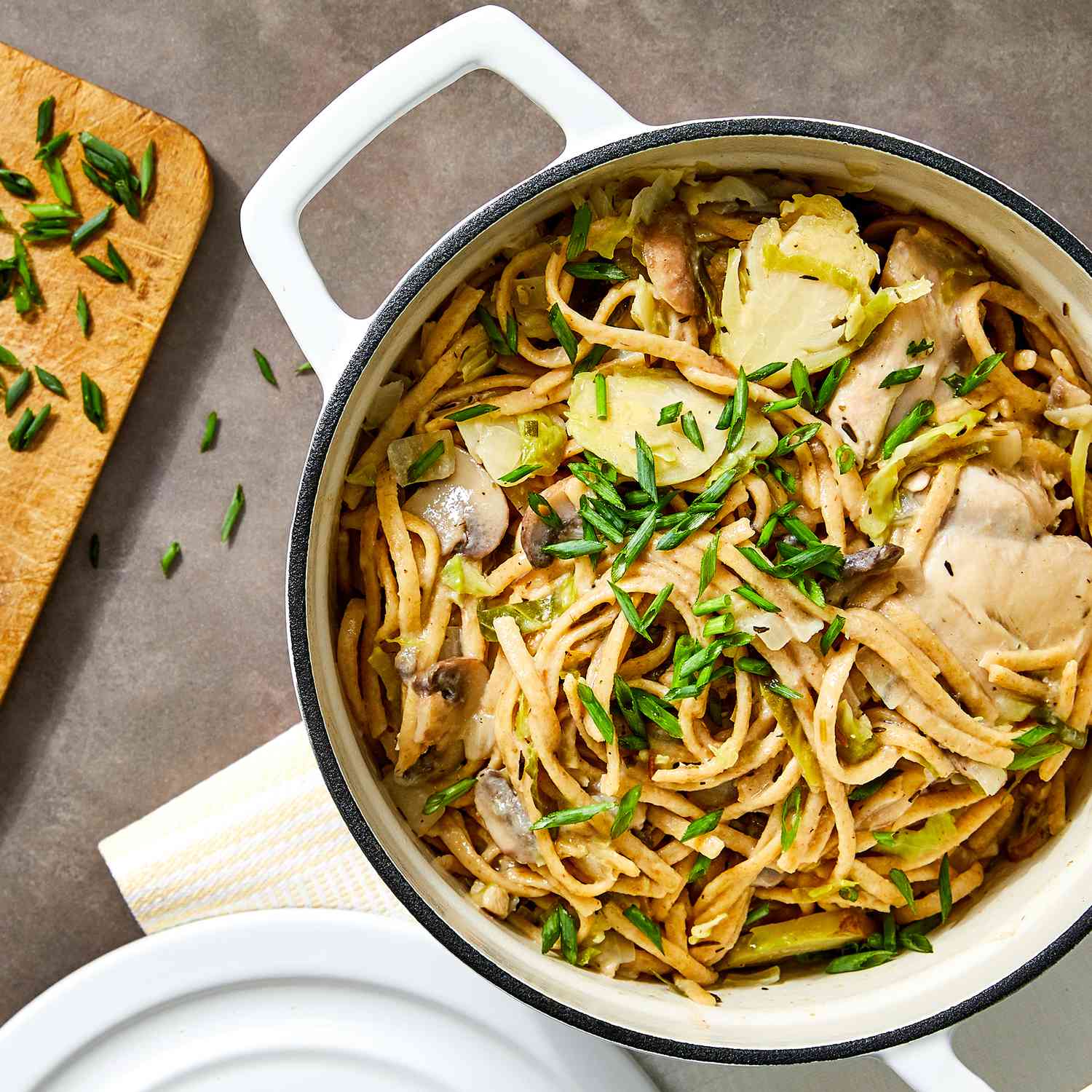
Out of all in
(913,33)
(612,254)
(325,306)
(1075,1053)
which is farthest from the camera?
(913,33)

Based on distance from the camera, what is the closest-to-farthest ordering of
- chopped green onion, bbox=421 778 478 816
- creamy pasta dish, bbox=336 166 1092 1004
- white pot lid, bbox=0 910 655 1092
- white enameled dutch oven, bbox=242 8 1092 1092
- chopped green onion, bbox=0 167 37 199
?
white enameled dutch oven, bbox=242 8 1092 1092 < creamy pasta dish, bbox=336 166 1092 1004 < chopped green onion, bbox=421 778 478 816 < white pot lid, bbox=0 910 655 1092 < chopped green onion, bbox=0 167 37 199

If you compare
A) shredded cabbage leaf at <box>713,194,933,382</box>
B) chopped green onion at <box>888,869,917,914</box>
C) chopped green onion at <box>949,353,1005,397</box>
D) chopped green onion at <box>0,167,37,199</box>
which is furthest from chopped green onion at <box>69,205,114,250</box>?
chopped green onion at <box>888,869,917,914</box>

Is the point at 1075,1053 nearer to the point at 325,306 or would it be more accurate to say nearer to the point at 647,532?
the point at 647,532

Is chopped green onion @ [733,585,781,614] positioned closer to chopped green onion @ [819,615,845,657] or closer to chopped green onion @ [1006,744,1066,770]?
chopped green onion @ [819,615,845,657]

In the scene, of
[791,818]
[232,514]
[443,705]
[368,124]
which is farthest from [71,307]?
[791,818]

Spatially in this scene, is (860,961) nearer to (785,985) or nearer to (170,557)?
(785,985)

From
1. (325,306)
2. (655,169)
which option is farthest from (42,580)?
(655,169)
